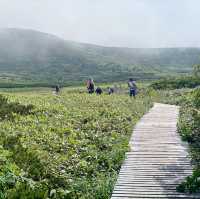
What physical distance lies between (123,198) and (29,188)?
9.39ft

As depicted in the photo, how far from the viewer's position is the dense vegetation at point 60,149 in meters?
16.9

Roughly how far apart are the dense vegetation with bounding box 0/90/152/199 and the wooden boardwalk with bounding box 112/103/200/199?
48cm

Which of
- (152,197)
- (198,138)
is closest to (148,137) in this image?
(198,138)

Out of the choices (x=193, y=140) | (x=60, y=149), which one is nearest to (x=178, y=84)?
(x=193, y=140)

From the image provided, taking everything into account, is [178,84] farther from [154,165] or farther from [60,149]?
[154,165]

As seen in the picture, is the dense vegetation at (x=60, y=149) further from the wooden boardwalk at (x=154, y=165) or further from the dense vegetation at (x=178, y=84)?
the dense vegetation at (x=178, y=84)

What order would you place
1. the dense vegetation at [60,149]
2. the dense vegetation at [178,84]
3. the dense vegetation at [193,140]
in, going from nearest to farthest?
the dense vegetation at [193,140]
the dense vegetation at [60,149]
the dense vegetation at [178,84]

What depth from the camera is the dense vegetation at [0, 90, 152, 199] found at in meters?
16.9

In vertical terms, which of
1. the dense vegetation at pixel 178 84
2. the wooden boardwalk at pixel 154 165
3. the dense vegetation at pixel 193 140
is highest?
the dense vegetation at pixel 193 140

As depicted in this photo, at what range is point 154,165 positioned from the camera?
2016 cm

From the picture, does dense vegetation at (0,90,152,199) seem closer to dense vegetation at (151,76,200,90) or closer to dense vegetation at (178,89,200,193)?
dense vegetation at (178,89,200,193)

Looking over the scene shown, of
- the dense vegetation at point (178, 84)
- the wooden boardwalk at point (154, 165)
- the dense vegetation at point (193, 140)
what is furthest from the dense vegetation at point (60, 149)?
the dense vegetation at point (178, 84)

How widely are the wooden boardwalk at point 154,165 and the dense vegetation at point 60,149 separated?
0.48 m

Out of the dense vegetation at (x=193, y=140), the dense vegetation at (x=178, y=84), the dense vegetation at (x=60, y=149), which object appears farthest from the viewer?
the dense vegetation at (x=178, y=84)
